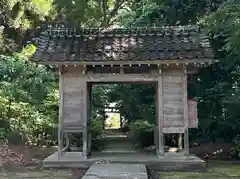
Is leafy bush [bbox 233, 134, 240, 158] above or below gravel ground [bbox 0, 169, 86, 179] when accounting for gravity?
above

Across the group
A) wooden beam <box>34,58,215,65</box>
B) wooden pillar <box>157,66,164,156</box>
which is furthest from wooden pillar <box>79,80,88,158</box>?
wooden pillar <box>157,66,164,156</box>

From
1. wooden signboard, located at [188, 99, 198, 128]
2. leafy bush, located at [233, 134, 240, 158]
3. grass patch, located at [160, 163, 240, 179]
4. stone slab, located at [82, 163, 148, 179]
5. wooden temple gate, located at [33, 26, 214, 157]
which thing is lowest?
grass patch, located at [160, 163, 240, 179]

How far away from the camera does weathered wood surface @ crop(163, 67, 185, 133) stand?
869cm

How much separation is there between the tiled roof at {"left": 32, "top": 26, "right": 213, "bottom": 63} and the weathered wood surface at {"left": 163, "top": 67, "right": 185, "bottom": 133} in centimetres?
59

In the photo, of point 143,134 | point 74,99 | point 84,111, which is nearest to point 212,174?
point 84,111

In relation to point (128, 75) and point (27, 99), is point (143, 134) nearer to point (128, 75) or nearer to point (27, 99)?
point (128, 75)

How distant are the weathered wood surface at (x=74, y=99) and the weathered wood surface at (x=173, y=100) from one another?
186 centimetres

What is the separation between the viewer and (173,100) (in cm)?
876

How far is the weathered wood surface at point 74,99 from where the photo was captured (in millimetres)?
8766

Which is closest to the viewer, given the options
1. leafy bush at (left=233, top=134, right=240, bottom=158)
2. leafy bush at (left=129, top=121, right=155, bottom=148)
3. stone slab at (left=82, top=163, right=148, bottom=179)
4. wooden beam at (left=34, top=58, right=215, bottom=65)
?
stone slab at (left=82, top=163, right=148, bottom=179)

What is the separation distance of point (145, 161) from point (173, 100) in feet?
5.04

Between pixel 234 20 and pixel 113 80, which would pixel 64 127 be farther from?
pixel 234 20

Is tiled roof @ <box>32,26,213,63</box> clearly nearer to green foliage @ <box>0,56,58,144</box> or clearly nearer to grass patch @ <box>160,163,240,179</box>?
grass patch @ <box>160,163,240,179</box>

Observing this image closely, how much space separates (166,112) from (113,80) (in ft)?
4.65
